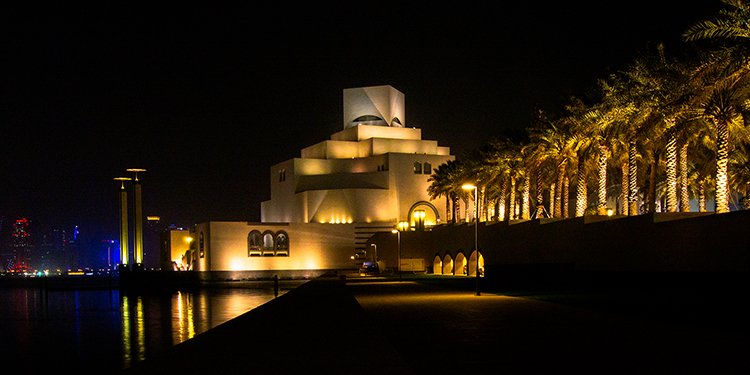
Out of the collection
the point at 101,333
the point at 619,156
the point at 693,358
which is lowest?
the point at 101,333

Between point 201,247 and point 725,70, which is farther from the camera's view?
point 201,247

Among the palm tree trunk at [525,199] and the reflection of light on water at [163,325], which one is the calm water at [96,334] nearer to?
the reflection of light on water at [163,325]

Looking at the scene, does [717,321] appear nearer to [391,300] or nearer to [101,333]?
[391,300]

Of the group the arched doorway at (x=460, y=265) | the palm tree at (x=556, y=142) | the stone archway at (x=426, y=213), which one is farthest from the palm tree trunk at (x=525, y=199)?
the stone archway at (x=426, y=213)

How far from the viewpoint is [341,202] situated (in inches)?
3479

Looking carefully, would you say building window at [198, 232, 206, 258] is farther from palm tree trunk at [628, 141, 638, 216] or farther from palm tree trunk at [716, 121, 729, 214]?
palm tree trunk at [716, 121, 729, 214]

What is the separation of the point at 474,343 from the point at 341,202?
75.2 meters

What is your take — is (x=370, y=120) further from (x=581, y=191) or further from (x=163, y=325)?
(x=163, y=325)

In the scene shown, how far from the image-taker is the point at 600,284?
3222cm

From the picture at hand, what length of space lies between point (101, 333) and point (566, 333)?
16123 millimetres

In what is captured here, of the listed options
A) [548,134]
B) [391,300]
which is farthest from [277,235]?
[391,300]

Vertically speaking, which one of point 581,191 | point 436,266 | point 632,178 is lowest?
point 436,266

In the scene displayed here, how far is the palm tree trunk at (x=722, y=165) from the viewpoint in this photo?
26.2m

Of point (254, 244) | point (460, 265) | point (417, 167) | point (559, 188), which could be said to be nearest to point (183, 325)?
point (559, 188)
